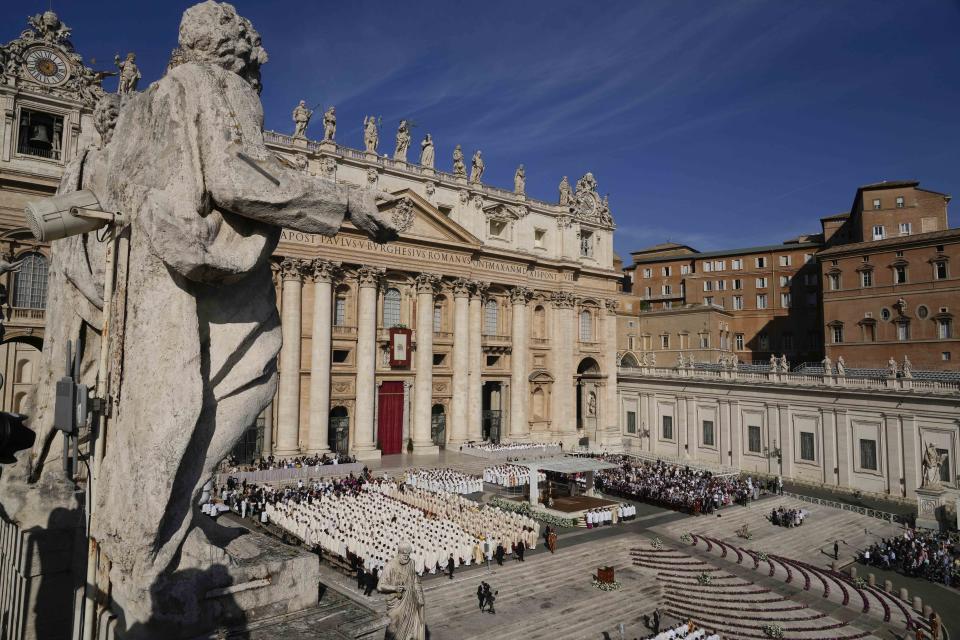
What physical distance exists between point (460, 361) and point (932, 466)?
86.7 ft

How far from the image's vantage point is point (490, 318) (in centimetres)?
4662

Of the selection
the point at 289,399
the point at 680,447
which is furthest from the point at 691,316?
the point at 289,399

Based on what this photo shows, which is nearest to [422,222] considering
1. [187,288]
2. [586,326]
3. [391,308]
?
[391,308]

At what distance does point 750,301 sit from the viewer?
2488 inches

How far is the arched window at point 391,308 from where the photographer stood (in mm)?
40562

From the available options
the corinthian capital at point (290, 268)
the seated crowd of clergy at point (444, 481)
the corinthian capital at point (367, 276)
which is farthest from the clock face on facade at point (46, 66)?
the seated crowd of clergy at point (444, 481)

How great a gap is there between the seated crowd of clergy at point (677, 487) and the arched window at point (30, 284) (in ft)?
95.0

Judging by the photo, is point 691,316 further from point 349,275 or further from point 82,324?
point 82,324

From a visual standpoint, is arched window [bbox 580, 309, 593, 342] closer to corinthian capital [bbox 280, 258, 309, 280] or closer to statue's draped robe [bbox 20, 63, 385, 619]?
corinthian capital [bbox 280, 258, 309, 280]

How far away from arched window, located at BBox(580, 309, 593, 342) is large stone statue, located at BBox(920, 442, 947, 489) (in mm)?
25302

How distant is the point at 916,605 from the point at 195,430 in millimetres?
22596

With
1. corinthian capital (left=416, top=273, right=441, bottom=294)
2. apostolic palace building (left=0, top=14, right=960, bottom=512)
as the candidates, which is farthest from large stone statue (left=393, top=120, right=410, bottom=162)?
corinthian capital (left=416, top=273, right=441, bottom=294)

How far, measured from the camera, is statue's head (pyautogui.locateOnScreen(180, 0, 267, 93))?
16.6 feet

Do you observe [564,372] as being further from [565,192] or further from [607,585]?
[607,585]
